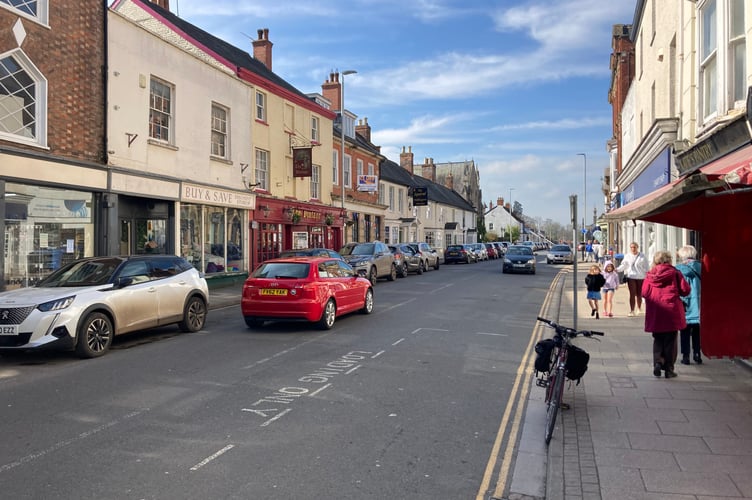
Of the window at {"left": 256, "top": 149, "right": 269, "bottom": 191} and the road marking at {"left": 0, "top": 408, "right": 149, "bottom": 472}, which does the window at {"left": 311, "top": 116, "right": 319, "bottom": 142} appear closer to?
the window at {"left": 256, "top": 149, "right": 269, "bottom": 191}

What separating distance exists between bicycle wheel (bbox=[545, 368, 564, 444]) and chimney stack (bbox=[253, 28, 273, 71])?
28233 millimetres

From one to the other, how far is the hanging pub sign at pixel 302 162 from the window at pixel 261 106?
242 cm

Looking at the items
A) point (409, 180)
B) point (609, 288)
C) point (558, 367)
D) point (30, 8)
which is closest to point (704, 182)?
point (558, 367)

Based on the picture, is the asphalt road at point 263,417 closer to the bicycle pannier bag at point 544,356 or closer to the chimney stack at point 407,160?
the bicycle pannier bag at point 544,356

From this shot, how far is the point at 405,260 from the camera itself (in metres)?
27.0

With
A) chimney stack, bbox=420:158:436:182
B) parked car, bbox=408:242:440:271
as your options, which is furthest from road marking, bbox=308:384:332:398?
chimney stack, bbox=420:158:436:182

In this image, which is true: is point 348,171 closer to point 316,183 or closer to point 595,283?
point 316,183

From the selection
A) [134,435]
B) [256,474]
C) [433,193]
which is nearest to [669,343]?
[256,474]

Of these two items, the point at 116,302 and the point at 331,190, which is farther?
the point at 331,190

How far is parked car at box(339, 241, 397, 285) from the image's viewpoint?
2200cm

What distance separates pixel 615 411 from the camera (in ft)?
19.5

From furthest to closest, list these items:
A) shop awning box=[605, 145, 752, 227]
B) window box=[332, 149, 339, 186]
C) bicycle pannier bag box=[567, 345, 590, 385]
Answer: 1. window box=[332, 149, 339, 186]
2. bicycle pannier bag box=[567, 345, 590, 385]
3. shop awning box=[605, 145, 752, 227]

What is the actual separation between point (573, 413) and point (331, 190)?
85.5 feet

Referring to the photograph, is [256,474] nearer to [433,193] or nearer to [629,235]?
[629,235]
